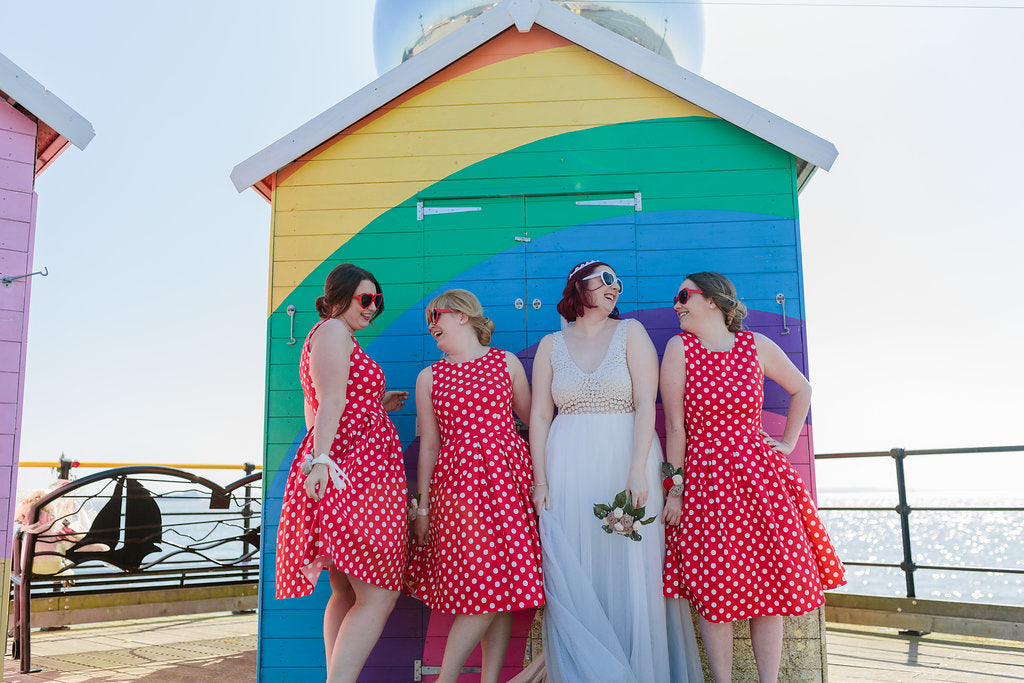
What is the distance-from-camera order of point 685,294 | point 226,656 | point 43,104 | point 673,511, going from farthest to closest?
point 226,656, point 43,104, point 685,294, point 673,511

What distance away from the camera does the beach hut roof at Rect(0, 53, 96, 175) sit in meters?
4.19

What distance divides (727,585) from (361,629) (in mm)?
1541

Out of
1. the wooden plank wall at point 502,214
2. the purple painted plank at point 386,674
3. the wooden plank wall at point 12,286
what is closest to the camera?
the wooden plank wall at point 12,286

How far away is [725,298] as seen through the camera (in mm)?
3723

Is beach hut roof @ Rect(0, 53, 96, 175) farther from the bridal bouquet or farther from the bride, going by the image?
the bridal bouquet

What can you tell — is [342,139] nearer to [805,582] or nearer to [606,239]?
[606,239]

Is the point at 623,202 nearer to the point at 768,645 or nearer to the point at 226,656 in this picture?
the point at 768,645

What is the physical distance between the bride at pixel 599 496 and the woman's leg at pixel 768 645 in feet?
0.93

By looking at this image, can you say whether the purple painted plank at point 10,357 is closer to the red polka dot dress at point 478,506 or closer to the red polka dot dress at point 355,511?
the red polka dot dress at point 355,511

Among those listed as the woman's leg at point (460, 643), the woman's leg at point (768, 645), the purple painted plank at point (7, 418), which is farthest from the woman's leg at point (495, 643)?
the purple painted plank at point (7, 418)

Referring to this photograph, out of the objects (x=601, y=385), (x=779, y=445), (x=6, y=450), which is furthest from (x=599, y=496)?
(x=6, y=450)

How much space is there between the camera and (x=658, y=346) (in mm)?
4273

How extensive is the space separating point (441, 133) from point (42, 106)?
213 cm

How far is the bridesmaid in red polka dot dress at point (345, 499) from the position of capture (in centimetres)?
329
